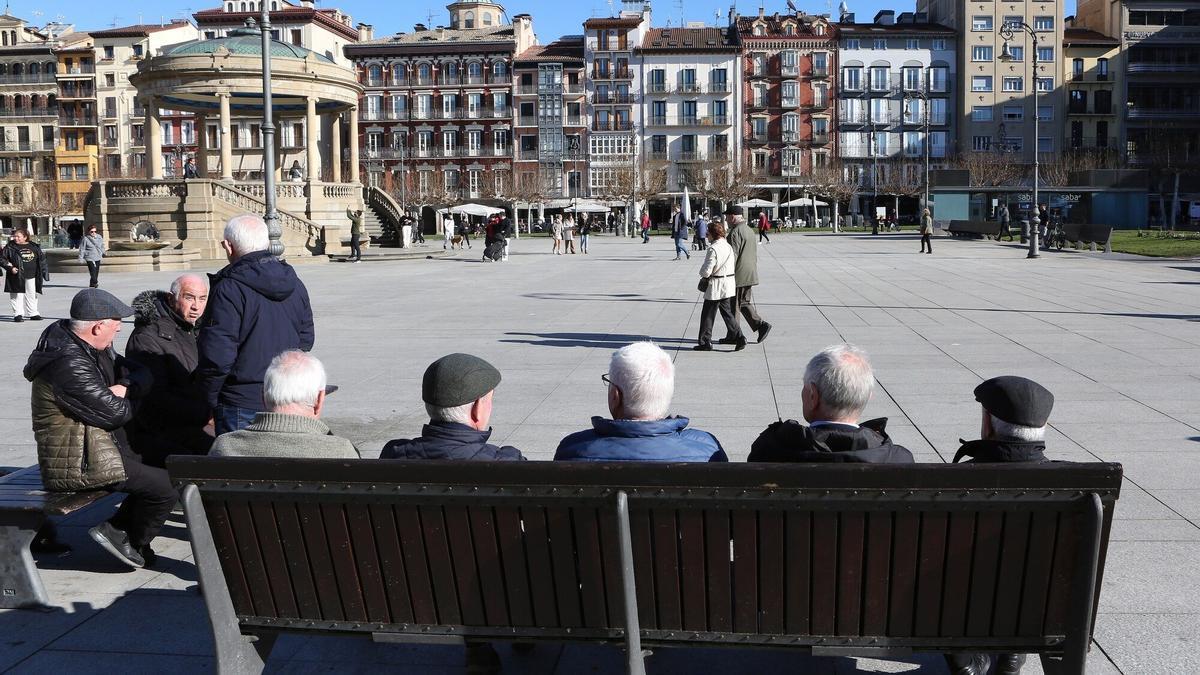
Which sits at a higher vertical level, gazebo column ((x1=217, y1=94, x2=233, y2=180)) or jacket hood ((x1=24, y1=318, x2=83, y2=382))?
gazebo column ((x1=217, y1=94, x2=233, y2=180))

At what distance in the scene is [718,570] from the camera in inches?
131

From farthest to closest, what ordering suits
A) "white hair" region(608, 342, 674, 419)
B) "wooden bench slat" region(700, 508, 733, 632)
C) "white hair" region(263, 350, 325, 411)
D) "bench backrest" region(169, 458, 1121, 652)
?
"white hair" region(263, 350, 325, 411), "white hair" region(608, 342, 674, 419), "wooden bench slat" region(700, 508, 733, 632), "bench backrest" region(169, 458, 1121, 652)

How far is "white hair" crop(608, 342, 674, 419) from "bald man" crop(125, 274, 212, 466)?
262 centimetres

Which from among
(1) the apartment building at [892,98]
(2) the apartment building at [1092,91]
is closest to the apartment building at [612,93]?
(1) the apartment building at [892,98]

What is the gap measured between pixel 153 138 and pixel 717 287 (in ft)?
114

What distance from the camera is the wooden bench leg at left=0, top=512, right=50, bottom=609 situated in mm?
4699

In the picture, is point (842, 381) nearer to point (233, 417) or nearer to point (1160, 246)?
point (233, 417)

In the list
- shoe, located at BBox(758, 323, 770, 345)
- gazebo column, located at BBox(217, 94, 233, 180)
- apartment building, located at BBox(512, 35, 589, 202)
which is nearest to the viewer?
shoe, located at BBox(758, 323, 770, 345)

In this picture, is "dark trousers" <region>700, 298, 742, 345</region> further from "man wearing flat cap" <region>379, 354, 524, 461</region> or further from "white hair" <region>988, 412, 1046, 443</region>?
"man wearing flat cap" <region>379, 354, 524, 461</region>

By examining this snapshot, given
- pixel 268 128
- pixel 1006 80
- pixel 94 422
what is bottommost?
pixel 94 422

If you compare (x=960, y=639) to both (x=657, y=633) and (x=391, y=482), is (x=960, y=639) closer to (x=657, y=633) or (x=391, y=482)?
(x=657, y=633)

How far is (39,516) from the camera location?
469 cm

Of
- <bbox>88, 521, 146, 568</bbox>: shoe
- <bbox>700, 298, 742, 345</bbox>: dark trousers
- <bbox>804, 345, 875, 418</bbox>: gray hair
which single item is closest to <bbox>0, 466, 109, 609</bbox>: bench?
<bbox>88, 521, 146, 568</bbox>: shoe

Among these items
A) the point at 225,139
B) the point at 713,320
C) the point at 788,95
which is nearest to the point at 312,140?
the point at 225,139
